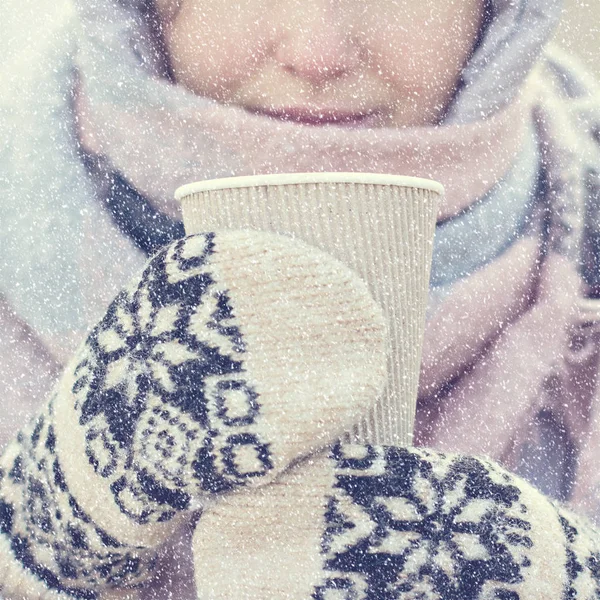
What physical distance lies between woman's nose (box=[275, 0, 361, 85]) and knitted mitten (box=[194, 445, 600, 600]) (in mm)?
363

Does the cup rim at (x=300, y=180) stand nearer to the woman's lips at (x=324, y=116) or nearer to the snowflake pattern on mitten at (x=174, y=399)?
the snowflake pattern on mitten at (x=174, y=399)

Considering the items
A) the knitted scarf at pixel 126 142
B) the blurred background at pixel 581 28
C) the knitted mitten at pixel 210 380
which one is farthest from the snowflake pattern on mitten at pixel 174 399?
the blurred background at pixel 581 28

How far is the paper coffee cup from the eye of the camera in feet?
1.33

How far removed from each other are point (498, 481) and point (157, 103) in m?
0.45

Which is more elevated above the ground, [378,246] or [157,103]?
[157,103]

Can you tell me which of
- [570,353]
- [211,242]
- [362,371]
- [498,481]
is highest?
[211,242]

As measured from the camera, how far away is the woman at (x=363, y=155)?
606 millimetres

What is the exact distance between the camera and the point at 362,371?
0.40m

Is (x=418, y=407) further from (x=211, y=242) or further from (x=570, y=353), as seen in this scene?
(x=211, y=242)

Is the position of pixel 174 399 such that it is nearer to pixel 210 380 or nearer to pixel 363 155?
pixel 210 380

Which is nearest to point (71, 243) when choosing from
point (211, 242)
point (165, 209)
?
point (165, 209)

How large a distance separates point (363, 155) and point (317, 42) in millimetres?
111

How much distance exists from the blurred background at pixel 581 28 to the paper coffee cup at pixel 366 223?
0.29 m

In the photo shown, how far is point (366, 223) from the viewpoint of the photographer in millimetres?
411
